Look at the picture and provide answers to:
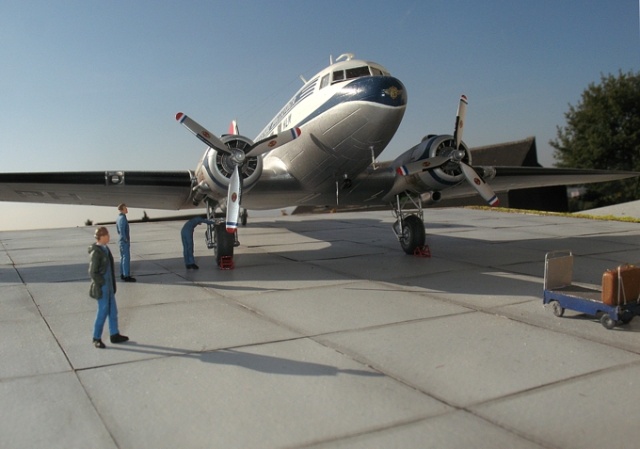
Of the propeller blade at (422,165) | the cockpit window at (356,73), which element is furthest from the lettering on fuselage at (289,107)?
the propeller blade at (422,165)

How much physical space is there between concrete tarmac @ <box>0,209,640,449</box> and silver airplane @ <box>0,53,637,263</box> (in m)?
1.98

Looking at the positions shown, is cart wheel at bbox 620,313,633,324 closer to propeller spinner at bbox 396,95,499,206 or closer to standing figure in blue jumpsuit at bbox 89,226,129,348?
propeller spinner at bbox 396,95,499,206

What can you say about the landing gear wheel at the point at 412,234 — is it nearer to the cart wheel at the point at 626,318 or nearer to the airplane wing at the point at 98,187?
the airplane wing at the point at 98,187

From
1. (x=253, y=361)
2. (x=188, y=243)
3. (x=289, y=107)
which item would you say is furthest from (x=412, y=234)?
(x=253, y=361)

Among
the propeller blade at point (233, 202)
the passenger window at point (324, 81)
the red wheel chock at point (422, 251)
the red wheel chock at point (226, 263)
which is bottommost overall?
the red wheel chock at point (226, 263)

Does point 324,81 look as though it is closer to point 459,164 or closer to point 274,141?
point 274,141

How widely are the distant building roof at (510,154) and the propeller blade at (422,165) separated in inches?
931

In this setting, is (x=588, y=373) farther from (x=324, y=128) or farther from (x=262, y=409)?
(x=324, y=128)

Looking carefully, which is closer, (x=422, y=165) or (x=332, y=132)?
(x=332, y=132)

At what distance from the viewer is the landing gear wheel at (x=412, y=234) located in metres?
15.1

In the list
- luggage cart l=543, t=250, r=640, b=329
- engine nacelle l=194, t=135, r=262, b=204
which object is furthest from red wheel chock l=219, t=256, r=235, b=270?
luggage cart l=543, t=250, r=640, b=329

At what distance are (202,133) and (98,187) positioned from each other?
2.92m

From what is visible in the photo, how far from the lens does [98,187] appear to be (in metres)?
13.3

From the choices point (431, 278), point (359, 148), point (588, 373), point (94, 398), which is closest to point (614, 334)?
point (588, 373)
